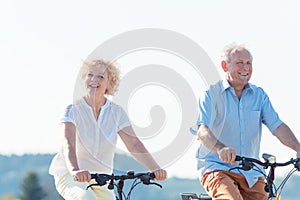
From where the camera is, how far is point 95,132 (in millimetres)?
9797

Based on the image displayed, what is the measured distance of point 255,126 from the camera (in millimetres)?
9836

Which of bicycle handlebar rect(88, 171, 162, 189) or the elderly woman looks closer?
bicycle handlebar rect(88, 171, 162, 189)

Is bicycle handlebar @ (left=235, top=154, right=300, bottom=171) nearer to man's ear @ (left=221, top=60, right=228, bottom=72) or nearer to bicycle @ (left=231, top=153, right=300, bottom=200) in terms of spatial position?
bicycle @ (left=231, top=153, right=300, bottom=200)

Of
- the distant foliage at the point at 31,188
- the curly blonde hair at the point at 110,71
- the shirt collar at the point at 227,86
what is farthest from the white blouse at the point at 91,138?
the distant foliage at the point at 31,188

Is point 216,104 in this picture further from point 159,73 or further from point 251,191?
point 159,73

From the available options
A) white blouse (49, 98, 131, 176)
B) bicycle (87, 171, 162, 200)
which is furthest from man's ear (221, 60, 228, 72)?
bicycle (87, 171, 162, 200)

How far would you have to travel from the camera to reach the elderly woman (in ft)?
31.8

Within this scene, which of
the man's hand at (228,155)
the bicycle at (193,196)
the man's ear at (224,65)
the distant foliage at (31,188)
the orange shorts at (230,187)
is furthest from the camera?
the distant foliage at (31,188)

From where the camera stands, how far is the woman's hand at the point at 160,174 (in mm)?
9547

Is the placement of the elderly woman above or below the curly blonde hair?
below

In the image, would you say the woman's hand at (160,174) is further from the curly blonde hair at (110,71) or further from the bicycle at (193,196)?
the curly blonde hair at (110,71)

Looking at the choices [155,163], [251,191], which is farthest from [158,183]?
[251,191]

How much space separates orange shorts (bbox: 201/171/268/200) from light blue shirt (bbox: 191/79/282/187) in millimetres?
55

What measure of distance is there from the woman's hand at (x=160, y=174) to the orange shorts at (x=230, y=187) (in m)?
0.43
